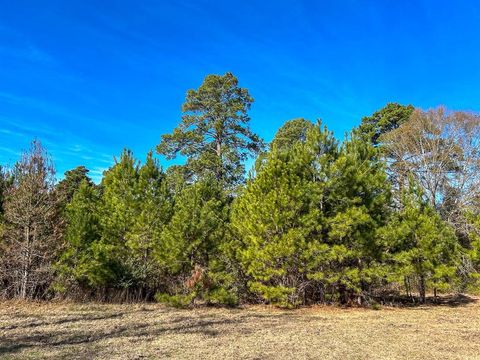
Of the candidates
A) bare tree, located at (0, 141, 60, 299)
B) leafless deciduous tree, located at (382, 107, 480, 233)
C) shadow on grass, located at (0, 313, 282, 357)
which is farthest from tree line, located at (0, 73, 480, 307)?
leafless deciduous tree, located at (382, 107, 480, 233)

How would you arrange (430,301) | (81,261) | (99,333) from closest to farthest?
(99,333)
(81,261)
(430,301)

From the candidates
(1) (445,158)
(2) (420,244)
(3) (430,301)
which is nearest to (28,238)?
(2) (420,244)

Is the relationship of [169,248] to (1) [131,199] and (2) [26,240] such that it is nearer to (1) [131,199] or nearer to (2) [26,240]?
(1) [131,199]

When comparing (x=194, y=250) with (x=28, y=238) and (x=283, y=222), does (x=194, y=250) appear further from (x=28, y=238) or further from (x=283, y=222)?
(x=28, y=238)

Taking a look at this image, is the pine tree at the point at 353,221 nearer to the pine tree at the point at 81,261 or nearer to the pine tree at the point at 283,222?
the pine tree at the point at 283,222

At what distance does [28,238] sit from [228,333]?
7750 millimetres

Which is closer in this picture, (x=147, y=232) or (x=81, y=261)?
(x=81, y=261)

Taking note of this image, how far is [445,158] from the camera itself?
20688 millimetres

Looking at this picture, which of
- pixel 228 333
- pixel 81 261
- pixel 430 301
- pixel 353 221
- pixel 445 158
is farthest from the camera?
pixel 445 158

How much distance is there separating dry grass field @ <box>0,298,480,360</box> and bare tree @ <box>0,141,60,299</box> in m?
0.97

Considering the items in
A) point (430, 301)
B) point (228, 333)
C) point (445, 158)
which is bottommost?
point (430, 301)

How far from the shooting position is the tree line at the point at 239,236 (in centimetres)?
1126

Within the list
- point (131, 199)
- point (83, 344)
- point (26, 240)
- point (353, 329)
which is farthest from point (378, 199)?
point (26, 240)

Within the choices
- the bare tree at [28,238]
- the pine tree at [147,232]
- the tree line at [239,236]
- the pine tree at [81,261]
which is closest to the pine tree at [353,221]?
the tree line at [239,236]
